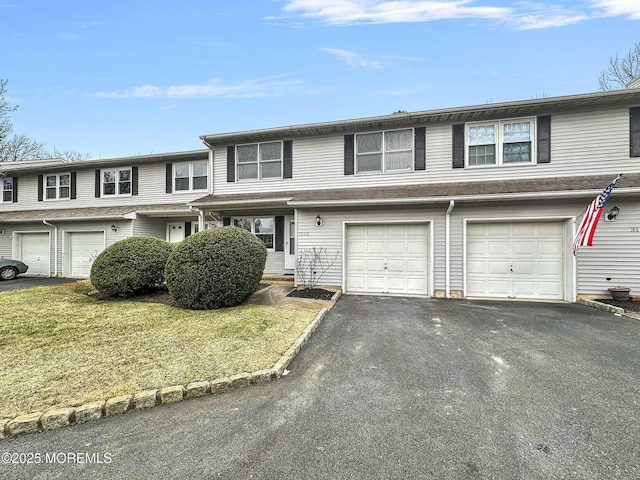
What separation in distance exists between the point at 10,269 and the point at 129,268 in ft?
28.1

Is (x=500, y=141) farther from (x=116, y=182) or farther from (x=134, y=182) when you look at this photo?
(x=116, y=182)

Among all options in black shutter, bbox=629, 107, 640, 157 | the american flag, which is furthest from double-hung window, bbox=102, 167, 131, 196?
black shutter, bbox=629, 107, 640, 157

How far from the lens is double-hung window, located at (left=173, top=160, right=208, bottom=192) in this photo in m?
11.6

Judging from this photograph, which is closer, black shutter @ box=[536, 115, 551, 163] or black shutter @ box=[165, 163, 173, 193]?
black shutter @ box=[536, 115, 551, 163]

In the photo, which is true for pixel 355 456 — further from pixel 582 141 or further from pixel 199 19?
pixel 199 19

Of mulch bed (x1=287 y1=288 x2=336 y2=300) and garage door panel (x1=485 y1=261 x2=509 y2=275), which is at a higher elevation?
garage door panel (x1=485 y1=261 x2=509 y2=275)

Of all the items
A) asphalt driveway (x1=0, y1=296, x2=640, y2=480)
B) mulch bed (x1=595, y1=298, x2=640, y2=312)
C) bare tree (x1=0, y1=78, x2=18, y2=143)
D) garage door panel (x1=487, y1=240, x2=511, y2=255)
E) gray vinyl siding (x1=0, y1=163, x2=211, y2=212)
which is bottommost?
asphalt driveway (x1=0, y1=296, x2=640, y2=480)

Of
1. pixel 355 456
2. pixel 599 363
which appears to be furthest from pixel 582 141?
pixel 355 456

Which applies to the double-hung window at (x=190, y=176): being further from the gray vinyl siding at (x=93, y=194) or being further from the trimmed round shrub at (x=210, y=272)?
the trimmed round shrub at (x=210, y=272)

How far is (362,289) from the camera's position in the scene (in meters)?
8.31

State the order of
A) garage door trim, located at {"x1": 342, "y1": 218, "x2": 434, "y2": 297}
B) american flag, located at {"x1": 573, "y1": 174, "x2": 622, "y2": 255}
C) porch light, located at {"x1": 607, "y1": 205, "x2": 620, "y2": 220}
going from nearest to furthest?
american flag, located at {"x1": 573, "y1": 174, "x2": 622, "y2": 255} < porch light, located at {"x1": 607, "y1": 205, "x2": 620, "y2": 220} < garage door trim, located at {"x1": 342, "y1": 218, "x2": 434, "y2": 297}

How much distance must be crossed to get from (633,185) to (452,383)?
7.35m

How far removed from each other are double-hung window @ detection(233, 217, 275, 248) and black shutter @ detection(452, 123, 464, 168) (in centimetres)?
645

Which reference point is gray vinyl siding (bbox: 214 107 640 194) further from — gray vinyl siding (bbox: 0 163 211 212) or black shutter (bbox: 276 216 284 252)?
gray vinyl siding (bbox: 0 163 211 212)
